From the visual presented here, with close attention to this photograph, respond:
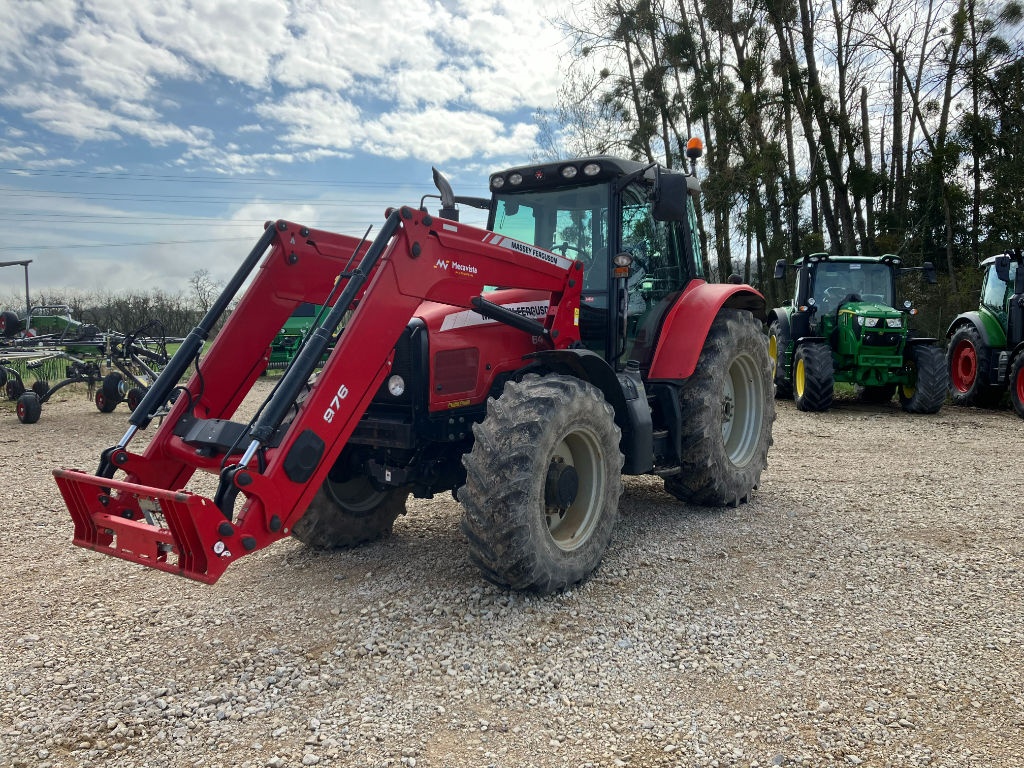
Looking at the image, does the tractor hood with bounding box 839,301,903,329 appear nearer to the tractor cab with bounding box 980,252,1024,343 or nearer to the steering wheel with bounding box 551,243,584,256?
the tractor cab with bounding box 980,252,1024,343

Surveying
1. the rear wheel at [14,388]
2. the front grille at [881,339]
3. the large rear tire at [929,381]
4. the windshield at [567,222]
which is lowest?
the rear wheel at [14,388]

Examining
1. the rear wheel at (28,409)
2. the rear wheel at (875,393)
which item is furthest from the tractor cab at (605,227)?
the rear wheel at (28,409)

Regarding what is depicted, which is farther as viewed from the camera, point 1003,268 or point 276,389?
point 1003,268

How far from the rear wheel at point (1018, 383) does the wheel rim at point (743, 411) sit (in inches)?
246

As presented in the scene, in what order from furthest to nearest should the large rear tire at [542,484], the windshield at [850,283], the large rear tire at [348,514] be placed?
the windshield at [850,283], the large rear tire at [348,514], the large rear tire at [542,484]

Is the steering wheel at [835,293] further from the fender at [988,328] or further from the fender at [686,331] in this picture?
the fender at [686,331]

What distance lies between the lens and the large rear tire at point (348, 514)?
4562 mm

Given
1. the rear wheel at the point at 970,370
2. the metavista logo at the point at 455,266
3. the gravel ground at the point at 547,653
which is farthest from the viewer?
the rear wheel at the point at 970,370

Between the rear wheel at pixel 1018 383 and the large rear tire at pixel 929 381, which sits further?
the large rear tire at pixel 929 381

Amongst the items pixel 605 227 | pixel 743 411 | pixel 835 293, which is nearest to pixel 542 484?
pixel 605 227

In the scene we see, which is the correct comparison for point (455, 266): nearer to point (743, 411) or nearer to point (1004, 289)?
point (743, 411)

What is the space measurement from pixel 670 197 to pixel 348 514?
2.70 metres

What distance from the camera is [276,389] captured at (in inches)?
133

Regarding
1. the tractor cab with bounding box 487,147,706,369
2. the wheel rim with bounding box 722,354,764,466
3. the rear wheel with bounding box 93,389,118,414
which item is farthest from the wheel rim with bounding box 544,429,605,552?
the rear wheel with bounding box 93,389,118,414
